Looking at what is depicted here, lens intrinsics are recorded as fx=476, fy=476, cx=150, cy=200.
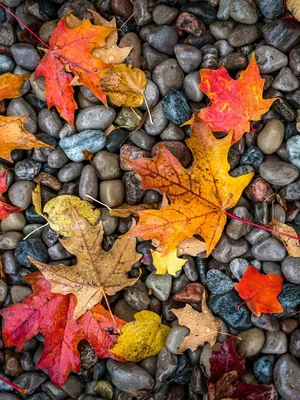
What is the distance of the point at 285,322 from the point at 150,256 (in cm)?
69

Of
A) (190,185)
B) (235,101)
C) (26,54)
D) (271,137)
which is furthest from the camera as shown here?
(26,54)

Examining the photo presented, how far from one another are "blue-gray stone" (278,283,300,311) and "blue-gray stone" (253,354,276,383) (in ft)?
0.82

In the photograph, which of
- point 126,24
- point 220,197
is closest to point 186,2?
point 126,24

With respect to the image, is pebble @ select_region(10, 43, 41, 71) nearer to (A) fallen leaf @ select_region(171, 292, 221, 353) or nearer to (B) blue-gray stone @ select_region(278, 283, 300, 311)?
(A) fallen leaf @ select_region(171, 292, 221, 353)

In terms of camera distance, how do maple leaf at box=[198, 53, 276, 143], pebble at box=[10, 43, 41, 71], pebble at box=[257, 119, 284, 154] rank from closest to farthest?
1. maple leaf at box=[198, 53, 276, 143]
2. pebble at box=[257, 119, 284, 154]
3. pebble at box=[10, 43, 41, 71]

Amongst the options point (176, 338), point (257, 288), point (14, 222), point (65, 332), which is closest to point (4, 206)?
point (14, 222)

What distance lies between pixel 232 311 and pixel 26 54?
61.1 inches

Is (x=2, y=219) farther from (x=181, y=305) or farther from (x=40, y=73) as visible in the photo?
(x=181, y=305)

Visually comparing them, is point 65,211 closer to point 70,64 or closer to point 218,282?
point 70,64

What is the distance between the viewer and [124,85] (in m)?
2.18

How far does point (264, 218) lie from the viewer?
2.16 meters

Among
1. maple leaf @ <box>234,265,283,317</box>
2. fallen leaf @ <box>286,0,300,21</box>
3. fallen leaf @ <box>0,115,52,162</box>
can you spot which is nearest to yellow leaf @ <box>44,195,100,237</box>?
fallen leaf @ <box>0,115,52,162</box>

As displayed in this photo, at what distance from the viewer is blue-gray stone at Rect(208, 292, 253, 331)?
2164mm

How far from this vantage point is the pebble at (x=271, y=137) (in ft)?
7.14
